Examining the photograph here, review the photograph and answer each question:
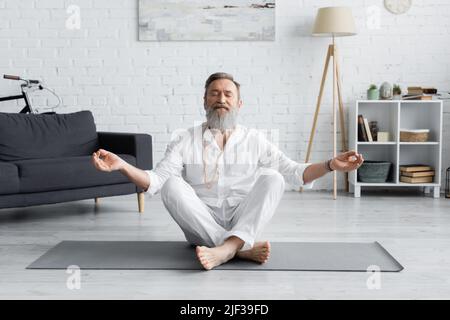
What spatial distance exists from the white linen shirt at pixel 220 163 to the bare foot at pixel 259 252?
0.90 ft

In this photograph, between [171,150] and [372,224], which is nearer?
[171,150]

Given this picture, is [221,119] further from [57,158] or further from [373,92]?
[373,92]

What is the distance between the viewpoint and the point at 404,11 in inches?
214

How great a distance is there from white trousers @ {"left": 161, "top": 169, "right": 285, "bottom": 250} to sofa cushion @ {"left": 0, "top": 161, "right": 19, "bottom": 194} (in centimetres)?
137

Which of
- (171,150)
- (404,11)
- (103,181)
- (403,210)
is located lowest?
(403,210)

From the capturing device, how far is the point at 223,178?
3066 millimetres

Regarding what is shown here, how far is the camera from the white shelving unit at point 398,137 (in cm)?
522

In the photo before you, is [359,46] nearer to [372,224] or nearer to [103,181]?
[372,224]

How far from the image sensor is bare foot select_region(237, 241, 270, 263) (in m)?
2.83

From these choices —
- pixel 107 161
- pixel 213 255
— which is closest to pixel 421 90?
pixel 213 255

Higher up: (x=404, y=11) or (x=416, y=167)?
(x=404, y=11)

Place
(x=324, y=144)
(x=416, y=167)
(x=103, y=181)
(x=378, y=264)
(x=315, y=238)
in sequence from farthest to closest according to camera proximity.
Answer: (x=324, y=144)
(x=416, y=167)
(x=103, y=181)
(x=315, y=238)
(x=378, y=264)
